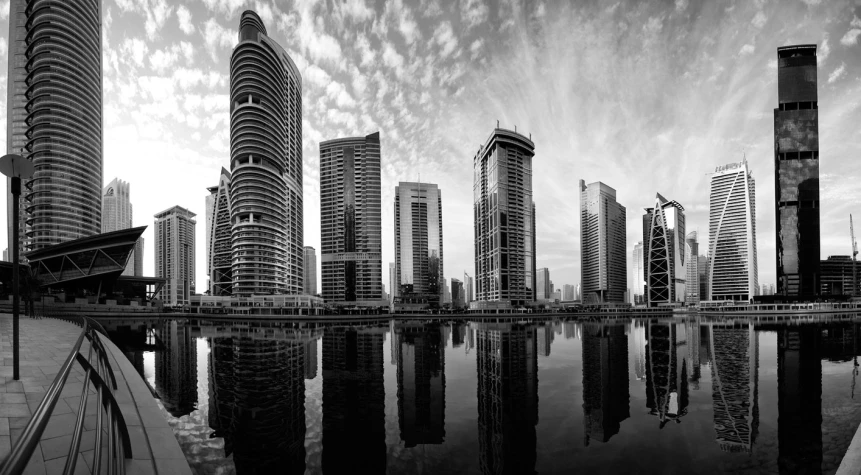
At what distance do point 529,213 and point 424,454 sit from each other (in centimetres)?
16729

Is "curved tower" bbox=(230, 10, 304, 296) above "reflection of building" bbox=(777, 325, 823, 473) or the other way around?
above

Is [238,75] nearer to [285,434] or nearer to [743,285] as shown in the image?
[285,434]

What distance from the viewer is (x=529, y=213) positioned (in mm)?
171500

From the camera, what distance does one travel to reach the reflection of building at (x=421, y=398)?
1337cm

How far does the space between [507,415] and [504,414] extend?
0.17m

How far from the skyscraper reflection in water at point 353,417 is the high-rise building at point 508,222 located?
136 meters

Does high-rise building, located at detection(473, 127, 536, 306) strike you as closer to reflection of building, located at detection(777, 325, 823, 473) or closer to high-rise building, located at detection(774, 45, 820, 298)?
high-rise building, located at detection(774, 45, 820, 298)

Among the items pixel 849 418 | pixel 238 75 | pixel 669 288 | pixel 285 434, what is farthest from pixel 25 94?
pixel 669 288

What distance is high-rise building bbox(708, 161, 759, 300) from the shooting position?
6467 inches

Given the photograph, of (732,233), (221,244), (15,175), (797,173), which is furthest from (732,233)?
(221,244)

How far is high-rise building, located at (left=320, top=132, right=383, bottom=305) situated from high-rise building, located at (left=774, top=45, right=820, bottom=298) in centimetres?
16694

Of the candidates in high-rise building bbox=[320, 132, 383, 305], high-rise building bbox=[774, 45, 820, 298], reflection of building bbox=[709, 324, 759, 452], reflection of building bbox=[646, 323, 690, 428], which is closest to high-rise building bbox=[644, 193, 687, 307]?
high-rise building bbox=[774, 45, 820, 298]

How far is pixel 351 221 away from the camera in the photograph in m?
184

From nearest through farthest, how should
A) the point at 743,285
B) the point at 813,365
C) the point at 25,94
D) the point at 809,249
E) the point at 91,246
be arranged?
1. the point at 813,365
2. the point at 91,246
3. the point at 25,94
4. the point at 809,249
5. the point at 743,285
